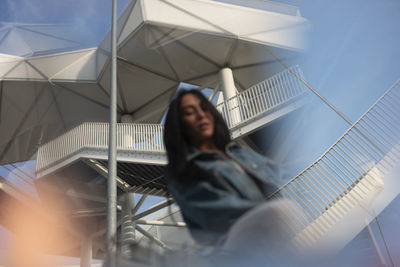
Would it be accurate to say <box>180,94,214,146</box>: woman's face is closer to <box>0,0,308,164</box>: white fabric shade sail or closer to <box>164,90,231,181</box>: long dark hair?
<box>164,90,231,181</box>: long dark hair

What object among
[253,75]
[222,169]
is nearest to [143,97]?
[253,75]

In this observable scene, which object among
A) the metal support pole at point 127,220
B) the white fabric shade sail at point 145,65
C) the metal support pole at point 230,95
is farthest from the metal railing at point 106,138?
the white fabric shade sail at point 145,65

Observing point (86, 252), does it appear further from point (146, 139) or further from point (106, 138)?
point (146, 139)

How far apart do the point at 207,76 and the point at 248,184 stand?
16.4 m

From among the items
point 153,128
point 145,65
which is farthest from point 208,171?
point 145,65

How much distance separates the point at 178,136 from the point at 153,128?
40.6 feet

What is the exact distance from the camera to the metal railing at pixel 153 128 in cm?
1300

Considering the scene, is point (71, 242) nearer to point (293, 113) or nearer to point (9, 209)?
point (9, 209)

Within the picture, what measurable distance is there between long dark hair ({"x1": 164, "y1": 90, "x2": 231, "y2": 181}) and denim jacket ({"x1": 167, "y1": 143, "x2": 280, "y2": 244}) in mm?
52

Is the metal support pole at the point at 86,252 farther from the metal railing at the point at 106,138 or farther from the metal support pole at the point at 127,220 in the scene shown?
the metal railing at the point at 106,138

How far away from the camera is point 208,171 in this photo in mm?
2049

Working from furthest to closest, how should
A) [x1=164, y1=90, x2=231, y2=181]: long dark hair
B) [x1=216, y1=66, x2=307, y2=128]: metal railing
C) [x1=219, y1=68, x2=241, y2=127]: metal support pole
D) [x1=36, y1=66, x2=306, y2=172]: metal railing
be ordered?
1. [x1=219, y1=68, x2=241, y2=127]: metal support pole
2. [x1=36, y1=66, x2=306, y2=172]: metal railing
3. [x1=216, y1=66, x2=307, y2=128]: metal railing
4. [x1=164, y1=90, x2=231, y2=181]: long dark hair

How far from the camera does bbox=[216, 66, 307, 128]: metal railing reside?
12.8 m

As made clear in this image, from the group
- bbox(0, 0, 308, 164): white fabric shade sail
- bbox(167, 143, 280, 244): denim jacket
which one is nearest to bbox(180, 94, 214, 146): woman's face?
bbox(167, 143, 280, 244): denim jacket
